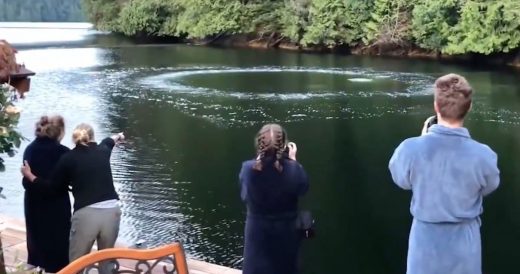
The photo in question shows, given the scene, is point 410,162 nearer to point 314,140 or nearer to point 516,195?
point 516,195

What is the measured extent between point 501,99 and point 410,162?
1390 centimetres

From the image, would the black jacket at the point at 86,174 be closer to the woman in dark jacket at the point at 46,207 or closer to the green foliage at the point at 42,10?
the woman in dark jacket at the point at 46,207

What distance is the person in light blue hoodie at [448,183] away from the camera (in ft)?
8.20

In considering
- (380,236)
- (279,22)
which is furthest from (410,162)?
(279,22)

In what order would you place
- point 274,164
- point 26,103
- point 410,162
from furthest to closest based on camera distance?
point 26,103
point 274,164
point 410,162

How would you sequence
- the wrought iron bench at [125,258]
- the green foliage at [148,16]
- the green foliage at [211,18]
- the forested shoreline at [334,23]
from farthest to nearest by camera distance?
1. the green foliage at [148,16]
2. the green foliage at [211,18]
3. the forested shoreline at [334,23]
4. the wrought iron bench at [125,258]

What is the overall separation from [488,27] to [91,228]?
73.4ft

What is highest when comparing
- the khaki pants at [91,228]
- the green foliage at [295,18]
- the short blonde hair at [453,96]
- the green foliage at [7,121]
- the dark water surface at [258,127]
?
the green foliage at [295,18]

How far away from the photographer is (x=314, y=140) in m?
11.1

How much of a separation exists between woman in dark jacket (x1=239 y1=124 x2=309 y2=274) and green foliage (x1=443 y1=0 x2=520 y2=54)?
21.3 meters

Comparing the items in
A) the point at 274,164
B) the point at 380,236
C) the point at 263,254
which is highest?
the point at 274,164

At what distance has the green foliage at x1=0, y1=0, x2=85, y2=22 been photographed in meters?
55.8

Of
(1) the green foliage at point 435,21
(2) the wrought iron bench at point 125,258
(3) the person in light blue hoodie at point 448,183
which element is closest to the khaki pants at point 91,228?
(2) the wrought iron bench at point 125,258

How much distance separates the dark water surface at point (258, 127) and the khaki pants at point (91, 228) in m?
1.05
